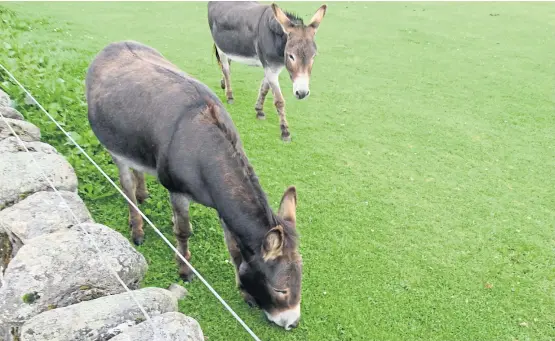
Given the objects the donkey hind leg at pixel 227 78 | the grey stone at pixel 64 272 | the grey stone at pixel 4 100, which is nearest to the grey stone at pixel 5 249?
the grey stone at pixel 64 272

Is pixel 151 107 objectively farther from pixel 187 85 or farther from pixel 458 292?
pixel 458 292

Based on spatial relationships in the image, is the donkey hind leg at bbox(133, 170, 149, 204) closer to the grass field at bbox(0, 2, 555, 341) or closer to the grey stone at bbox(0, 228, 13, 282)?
the grass field at bbox(0, 2, 555, 341)

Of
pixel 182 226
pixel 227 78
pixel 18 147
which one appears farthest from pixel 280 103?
pixel 18 147

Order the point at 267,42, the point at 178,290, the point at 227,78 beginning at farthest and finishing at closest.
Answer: the point at 227,78 → the point at 267,42 → the point at 178,290

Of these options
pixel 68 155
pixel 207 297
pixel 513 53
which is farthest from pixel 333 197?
pixel 513 53

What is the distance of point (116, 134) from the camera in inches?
153

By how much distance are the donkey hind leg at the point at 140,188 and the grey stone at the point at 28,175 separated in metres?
0.75

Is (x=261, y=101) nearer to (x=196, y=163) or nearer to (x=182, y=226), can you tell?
(x=182, y=226)

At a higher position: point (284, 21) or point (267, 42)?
point (284, 21)

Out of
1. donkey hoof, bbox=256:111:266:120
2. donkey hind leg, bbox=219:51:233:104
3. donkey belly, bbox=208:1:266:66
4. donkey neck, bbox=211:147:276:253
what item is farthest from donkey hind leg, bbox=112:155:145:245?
donkey hind leg, bbox=219:51:233:104

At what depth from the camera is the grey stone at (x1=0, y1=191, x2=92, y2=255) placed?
10.5 ft

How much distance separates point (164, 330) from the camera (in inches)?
95.9

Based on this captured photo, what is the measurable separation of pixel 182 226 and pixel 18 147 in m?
1.87

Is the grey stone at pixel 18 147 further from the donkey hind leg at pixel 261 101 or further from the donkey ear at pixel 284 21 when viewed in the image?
the donkey hind leg at pixel 261 101
